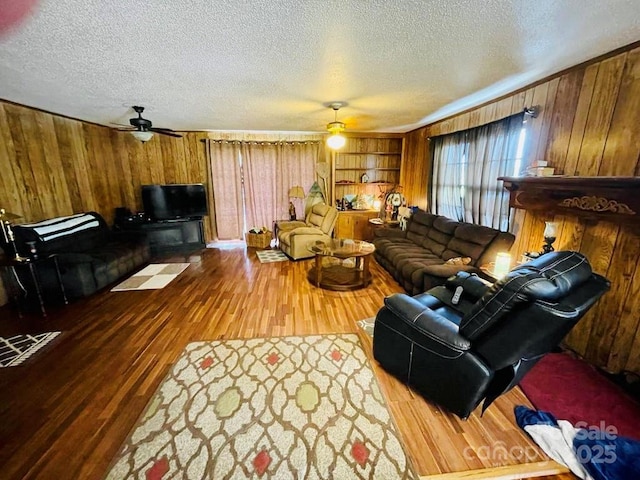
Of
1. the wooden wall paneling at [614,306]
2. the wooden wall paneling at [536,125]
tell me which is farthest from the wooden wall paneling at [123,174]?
the wooden wall paneling at [614,306]

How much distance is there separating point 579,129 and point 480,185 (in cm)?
121

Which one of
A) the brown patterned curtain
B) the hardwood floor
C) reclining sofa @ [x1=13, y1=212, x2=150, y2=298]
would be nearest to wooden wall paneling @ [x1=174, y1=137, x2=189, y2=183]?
the brown patterned curtain

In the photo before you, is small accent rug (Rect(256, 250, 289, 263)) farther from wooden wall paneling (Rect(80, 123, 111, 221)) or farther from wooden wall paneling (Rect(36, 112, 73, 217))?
wooden wall paneling (Rect(36, 112, 73, 217))

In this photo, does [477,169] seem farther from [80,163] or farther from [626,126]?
[80,163]

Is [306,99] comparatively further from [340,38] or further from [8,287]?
[8,287]

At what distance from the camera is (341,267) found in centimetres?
412

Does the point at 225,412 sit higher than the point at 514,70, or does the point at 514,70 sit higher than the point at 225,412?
the point at 514,70

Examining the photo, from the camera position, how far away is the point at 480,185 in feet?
10.9

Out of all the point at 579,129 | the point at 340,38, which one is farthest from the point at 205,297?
the point at 579,129

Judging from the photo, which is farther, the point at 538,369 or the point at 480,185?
the point at 480,185

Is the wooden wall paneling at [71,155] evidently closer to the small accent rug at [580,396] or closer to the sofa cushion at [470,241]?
the sofa cushion at [470,241]

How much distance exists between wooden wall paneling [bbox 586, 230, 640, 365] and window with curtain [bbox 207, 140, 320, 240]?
183 inches

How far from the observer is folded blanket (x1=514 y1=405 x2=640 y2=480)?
1.27 m

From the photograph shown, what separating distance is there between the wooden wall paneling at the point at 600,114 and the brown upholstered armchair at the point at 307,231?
3112 mm
